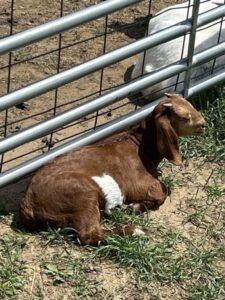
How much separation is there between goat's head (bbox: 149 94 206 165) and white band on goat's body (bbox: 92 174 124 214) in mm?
386

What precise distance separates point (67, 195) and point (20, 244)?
0.37 m

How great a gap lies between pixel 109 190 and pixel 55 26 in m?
0.98

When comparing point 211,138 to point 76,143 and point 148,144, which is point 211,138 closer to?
point 148,144

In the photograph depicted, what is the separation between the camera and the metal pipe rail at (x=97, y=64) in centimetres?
453

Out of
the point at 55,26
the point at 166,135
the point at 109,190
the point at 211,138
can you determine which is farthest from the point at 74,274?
the point at 211,138

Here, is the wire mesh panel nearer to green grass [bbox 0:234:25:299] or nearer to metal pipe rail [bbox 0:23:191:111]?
metal pipe rail [bbox 0:23:191:111]

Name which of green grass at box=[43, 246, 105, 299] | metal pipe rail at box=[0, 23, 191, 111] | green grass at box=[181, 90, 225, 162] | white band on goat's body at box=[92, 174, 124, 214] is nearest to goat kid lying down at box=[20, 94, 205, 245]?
white band on goat's body at box=[92, 174, 124, 214]

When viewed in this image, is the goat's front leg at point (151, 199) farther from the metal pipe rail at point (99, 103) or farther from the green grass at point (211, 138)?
the green grass at point (211, 138)

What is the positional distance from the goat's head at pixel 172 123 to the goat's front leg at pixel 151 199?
7.1 inches

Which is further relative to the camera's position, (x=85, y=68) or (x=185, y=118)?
(x=185, y=118)

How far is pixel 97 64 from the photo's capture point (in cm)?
487

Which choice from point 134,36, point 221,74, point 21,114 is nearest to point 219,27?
point 221,74

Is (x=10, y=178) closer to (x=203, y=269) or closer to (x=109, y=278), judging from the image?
(x=109, y=278)

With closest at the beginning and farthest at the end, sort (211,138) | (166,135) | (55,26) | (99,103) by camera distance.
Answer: (55,26) < (166,135) < (99,103) < (211,138)
